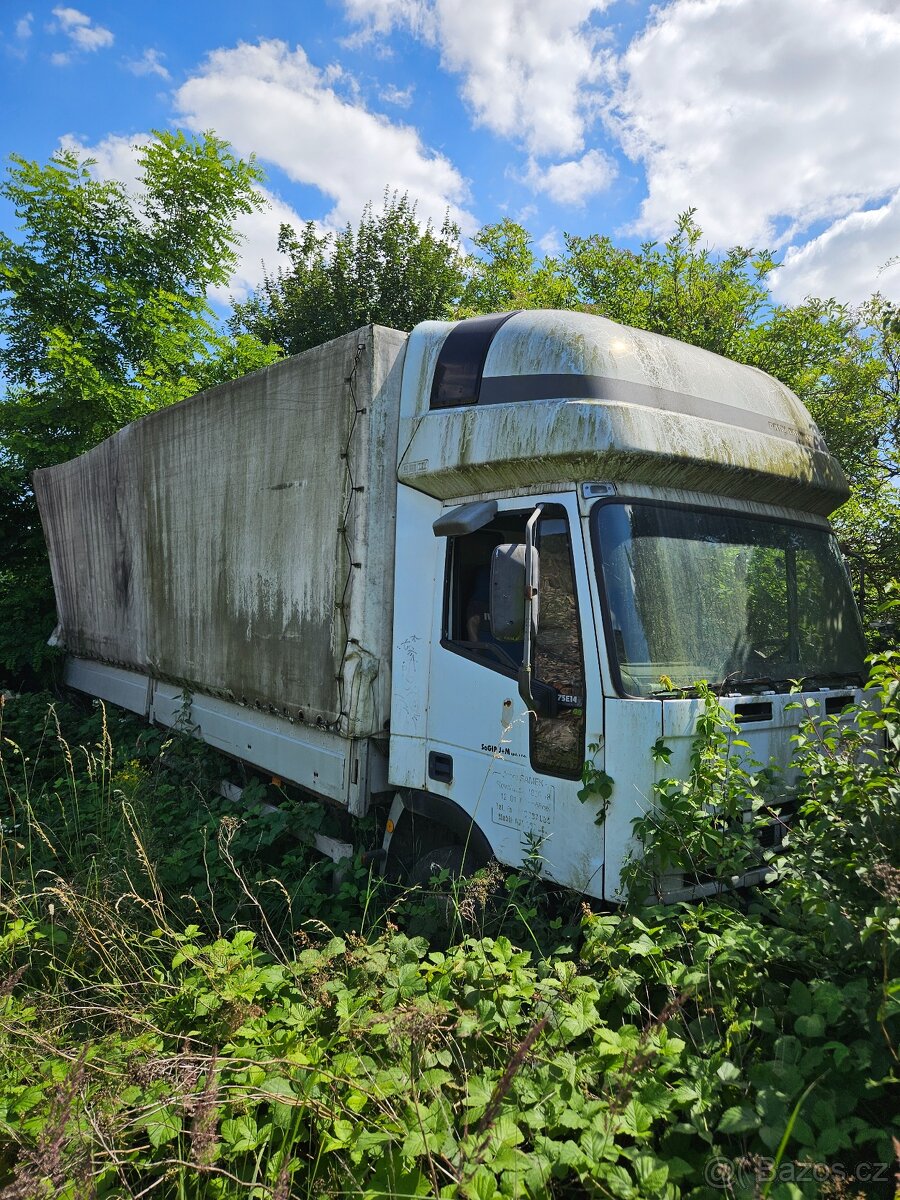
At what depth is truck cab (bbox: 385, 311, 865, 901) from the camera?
10.5 ft

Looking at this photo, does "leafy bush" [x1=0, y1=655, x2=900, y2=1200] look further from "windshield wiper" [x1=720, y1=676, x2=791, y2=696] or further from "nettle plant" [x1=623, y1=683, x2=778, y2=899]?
"windshield wiper" [x1=720, y1=676, x2=791, y2=696]

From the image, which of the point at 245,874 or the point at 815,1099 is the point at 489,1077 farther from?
the point at 245,874

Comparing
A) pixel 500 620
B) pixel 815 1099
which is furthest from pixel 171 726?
pixel 815 1099

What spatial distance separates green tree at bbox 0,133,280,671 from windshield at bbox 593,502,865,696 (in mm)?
9465

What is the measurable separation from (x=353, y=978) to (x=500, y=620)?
4.98 ft

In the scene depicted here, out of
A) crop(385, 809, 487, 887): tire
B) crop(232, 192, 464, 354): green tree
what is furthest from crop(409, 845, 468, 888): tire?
crop(232, 192, 464, 354): green tree

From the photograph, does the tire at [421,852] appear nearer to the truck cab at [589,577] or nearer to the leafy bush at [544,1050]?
the truck cab at [589,577]

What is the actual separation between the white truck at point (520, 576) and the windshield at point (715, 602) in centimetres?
1

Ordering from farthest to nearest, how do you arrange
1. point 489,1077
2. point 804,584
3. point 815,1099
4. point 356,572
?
point 356,572 < point 804,584 < point 489,1077 < point 815,1099

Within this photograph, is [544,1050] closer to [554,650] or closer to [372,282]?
[554,650]

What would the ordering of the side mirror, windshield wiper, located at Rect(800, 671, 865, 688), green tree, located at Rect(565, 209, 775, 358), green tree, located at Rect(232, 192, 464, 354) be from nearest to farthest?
1. the side mirror
2. windshield wiper, located at Rect(800, 671, 865, 688)
3. green tree, located at Rect(565, 209, 775, 358)
4. green tree, located at Rect(232, 192, 464, 354)

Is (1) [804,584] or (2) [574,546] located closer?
(2) [574,546]

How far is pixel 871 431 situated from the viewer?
24.7 ft

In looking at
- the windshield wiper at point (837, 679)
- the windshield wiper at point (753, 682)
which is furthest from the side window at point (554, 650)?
the windshield wiper at point (837, 679)
